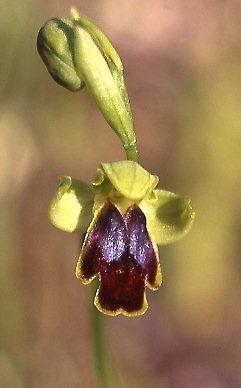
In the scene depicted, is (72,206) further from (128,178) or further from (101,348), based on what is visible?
(101,348)

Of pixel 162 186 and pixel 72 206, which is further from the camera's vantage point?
pixel 162 186

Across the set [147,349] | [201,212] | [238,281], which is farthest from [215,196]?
[147,349]

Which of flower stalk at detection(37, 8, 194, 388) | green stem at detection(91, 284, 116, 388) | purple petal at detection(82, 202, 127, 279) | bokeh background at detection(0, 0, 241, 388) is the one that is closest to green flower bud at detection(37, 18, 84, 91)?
flower stalk at detection(37, 8, 194, 388)

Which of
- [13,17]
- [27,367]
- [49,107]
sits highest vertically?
[13,17]

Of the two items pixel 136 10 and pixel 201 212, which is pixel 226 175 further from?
pixel 136 10

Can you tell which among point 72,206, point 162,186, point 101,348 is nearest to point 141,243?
point 72,206

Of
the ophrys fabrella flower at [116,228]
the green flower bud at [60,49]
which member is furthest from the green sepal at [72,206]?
the green flower bud at [60,49]

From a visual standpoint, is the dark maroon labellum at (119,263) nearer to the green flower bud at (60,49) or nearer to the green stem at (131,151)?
the green stem at (131,151)
